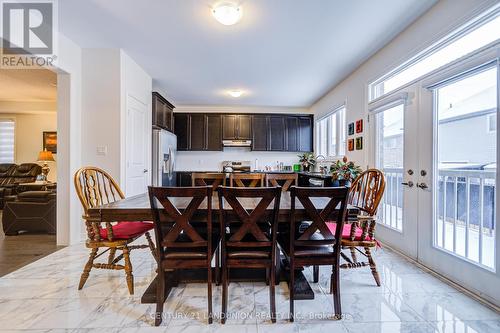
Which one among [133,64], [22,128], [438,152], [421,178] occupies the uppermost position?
[133,64]

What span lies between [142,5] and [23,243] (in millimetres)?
3343

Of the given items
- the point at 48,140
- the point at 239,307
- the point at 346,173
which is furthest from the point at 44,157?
the point at 346,173

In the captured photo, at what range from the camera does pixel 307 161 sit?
6.17m

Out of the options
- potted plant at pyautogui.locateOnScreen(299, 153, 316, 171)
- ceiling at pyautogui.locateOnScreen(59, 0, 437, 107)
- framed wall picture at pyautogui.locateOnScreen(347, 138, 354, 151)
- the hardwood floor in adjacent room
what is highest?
ceiling at pyautogui.locateOnScreen(59, 0, 437, 107)

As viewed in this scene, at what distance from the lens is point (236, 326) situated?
1622 mm

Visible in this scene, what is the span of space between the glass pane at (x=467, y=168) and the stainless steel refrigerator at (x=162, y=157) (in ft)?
13.4

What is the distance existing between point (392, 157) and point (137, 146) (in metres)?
3.62

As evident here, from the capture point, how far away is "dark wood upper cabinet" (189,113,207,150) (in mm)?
6270

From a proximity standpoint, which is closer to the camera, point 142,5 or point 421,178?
point 142,5

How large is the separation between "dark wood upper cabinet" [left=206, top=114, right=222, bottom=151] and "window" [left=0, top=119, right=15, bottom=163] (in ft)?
16.3

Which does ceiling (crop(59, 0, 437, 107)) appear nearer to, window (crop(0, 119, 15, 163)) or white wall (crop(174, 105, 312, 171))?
white wall (crop(174, 105, 312, 171))

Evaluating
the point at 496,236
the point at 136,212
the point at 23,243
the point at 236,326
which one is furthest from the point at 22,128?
the point at 496,236

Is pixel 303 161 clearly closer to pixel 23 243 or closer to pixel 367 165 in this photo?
pixel 367 165

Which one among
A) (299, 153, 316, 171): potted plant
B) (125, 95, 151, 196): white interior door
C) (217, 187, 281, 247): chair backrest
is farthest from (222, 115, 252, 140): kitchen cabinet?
(217, 187, 281, 247): chair backrest
